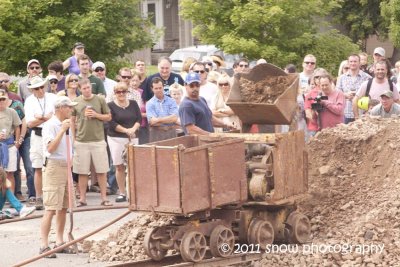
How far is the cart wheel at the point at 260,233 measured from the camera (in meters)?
14.8

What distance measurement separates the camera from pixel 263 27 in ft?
85.4

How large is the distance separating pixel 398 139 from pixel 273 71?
212 cm

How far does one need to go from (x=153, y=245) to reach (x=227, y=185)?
3.85 ft

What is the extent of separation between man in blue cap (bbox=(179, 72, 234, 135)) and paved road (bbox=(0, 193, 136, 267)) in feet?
7.01

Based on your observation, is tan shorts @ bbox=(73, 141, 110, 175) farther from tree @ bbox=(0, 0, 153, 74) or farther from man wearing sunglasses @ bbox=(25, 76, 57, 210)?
tree @ bbox=(0, 0, 153, 74)

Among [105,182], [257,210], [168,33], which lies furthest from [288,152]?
[168,33]

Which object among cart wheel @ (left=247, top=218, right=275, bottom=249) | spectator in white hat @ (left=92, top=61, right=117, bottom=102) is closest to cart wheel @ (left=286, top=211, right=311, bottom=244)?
cart wheel @ (left=247, top=218, right=275, bottom=249)

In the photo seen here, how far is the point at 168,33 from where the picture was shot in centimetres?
5462

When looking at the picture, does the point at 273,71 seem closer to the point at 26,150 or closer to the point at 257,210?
the point at 257,210

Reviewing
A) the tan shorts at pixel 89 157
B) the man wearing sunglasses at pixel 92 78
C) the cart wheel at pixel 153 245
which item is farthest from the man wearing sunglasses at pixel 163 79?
the cart wheel at pixel 153 245

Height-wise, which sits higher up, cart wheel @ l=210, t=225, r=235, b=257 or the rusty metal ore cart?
the rusty metal ore cart

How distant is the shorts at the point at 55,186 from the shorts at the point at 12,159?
3744 millimetres

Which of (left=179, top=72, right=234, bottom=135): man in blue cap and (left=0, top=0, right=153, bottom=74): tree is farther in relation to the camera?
(left=0, top=0, right=153, bottom=74): tree

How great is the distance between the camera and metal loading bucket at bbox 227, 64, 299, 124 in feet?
50.1
